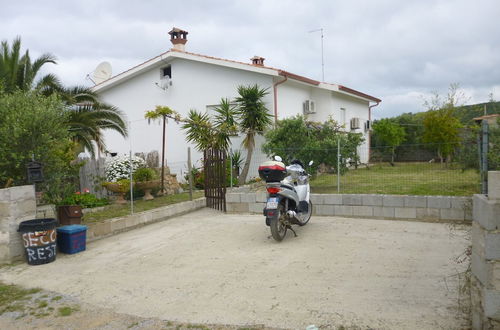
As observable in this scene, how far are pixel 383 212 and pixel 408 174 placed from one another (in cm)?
132

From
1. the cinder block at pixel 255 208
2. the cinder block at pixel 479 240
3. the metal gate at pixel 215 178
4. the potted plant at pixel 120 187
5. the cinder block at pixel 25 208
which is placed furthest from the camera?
the potted plant at pixel 120 187

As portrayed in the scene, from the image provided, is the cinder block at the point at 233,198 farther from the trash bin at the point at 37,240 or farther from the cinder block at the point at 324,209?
the trash bin at the point at 37,240

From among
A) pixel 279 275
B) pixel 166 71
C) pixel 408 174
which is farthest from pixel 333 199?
pixel 166 71

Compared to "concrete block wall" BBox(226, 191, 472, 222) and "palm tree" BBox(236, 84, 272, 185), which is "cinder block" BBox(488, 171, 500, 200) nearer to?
"concrete block wall" BBox(226, 191, 472, 222)

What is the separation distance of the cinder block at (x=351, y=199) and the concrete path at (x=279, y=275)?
0.49 metres

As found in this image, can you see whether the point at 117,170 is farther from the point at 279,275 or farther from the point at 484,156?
the point at 484,156

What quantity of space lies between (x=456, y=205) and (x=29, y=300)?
6816 mm

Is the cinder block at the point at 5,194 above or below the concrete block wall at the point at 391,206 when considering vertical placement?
above

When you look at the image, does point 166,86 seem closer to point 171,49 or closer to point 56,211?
point 171,49

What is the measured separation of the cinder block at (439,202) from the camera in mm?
6938

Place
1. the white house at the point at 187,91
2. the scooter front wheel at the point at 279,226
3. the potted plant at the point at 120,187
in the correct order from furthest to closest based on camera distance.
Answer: the white house at the point at 187,91, the potted plant at the point at 120,187, the scooter front wheel at the point at 279,226

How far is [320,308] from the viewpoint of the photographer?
12.0 ft

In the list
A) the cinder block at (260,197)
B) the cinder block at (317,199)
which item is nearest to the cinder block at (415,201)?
the cinder block at (317,199)

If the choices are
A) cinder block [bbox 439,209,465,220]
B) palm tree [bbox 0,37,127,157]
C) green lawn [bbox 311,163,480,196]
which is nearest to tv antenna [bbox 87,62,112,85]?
palm tree [bbox 0,37,127,157]
